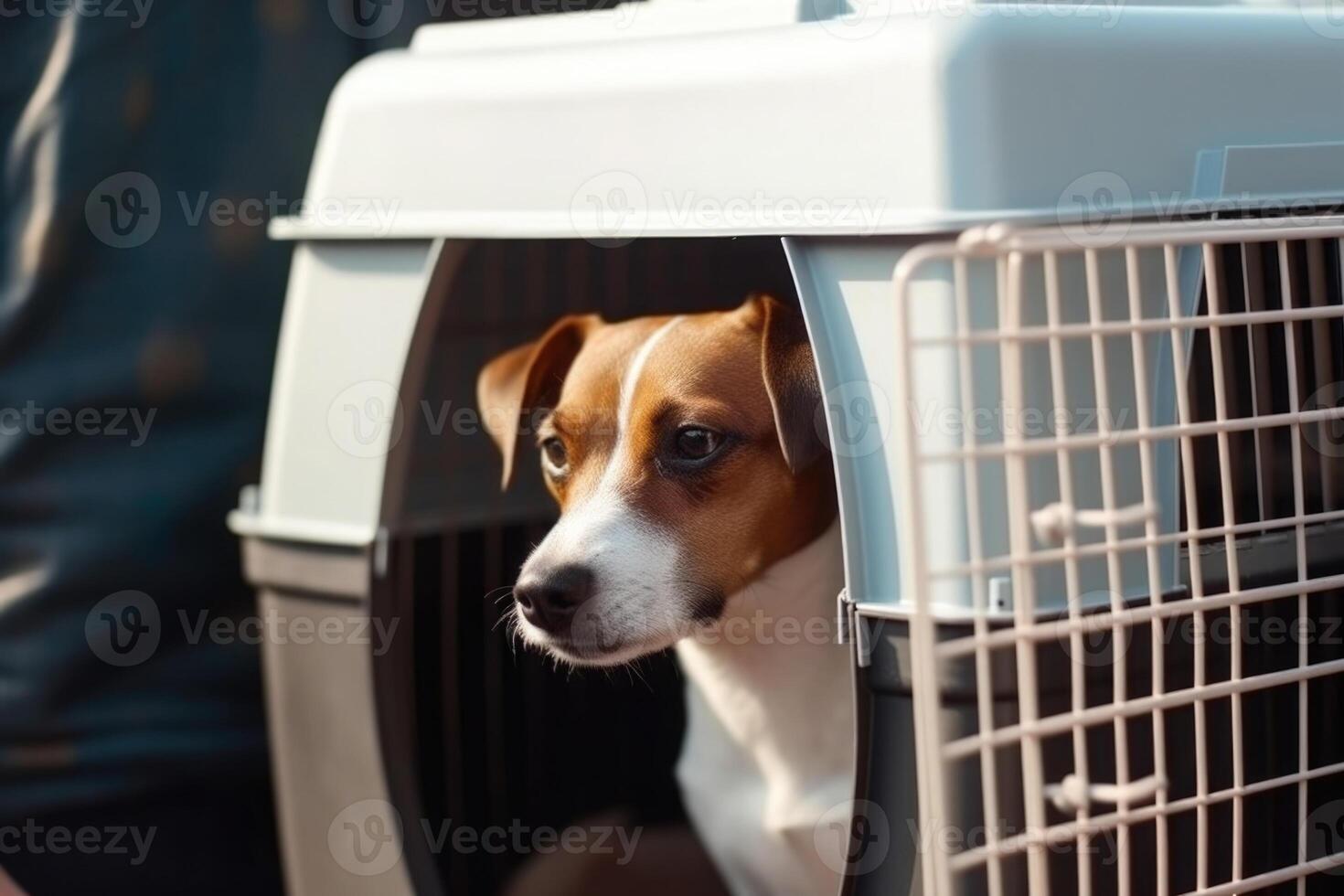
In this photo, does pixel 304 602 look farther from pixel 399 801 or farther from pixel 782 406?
pixel 782 406

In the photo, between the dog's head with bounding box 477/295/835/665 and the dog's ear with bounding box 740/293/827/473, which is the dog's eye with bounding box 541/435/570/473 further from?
the dog's ear with bounding box 740/293/827/473

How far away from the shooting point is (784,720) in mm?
1869

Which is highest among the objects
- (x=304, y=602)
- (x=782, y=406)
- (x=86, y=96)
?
(x=86, y=96)

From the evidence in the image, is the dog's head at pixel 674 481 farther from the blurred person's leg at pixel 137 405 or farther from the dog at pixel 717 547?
the blurred person's leg at pixel 137 405

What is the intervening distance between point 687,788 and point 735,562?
0.41 metres

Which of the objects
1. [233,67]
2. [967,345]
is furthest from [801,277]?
[233,67]

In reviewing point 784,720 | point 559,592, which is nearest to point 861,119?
point 559,592

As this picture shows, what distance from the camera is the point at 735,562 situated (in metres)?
1.74

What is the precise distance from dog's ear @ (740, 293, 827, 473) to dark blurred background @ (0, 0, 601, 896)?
1018 mm

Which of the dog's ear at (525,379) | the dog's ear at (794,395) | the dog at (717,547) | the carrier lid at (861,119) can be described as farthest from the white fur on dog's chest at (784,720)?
the carrier lid at (861,119)

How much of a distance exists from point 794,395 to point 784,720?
0.43 m

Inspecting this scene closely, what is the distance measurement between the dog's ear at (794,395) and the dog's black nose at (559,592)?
0.26m

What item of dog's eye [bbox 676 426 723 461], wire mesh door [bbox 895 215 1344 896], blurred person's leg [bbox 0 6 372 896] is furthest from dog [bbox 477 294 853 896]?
blurred person's leg [bbox 0 6 372 896]

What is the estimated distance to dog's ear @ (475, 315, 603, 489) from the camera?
6.33 feet
